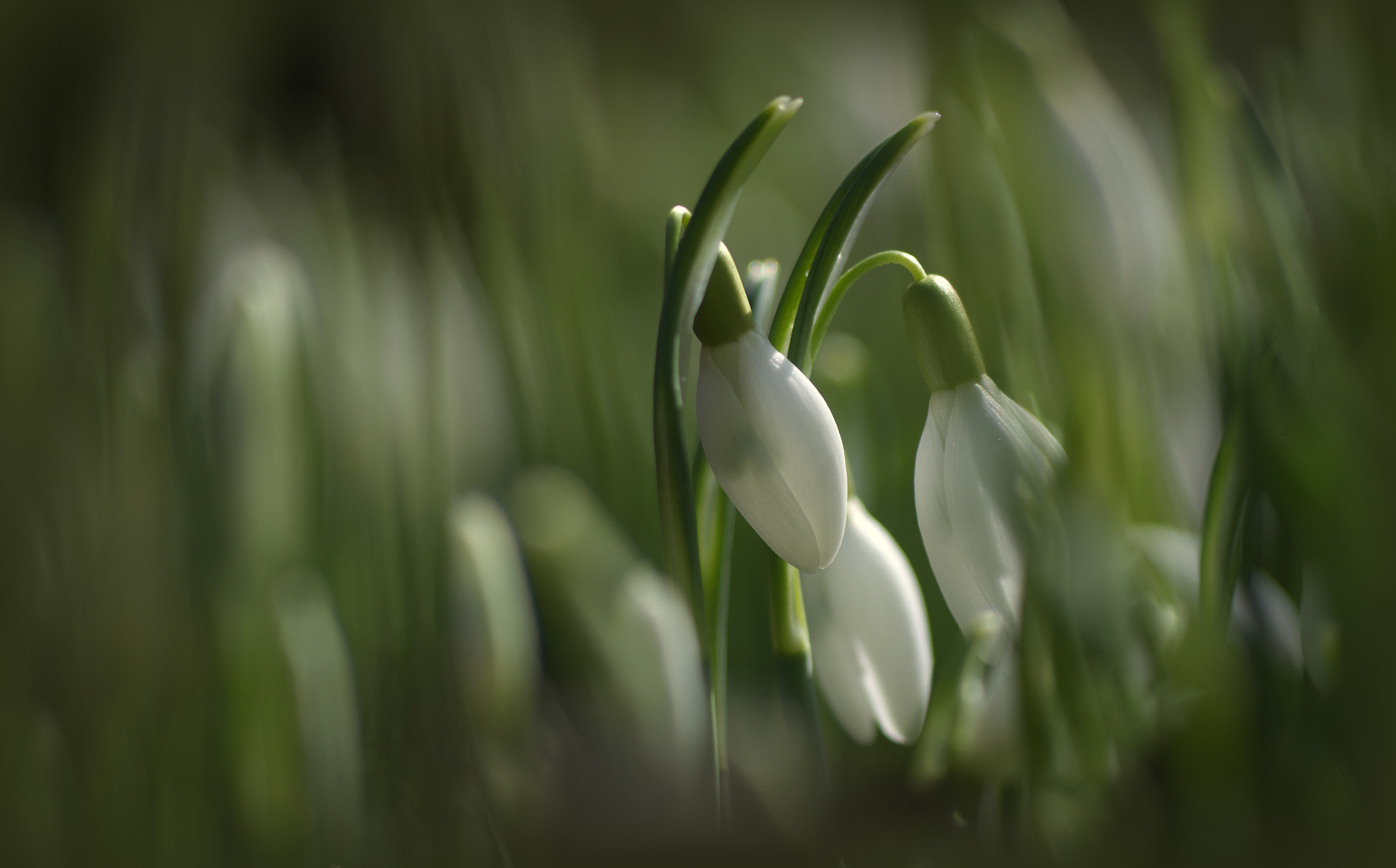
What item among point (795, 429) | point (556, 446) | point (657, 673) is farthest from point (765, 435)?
point (556, 446)

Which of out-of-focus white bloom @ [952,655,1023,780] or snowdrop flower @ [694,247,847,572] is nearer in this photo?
snowdrop flower @ [694,247,847,572]

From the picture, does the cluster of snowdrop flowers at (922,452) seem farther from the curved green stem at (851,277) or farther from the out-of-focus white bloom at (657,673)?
the out-of-focus white bloom at (657,673)

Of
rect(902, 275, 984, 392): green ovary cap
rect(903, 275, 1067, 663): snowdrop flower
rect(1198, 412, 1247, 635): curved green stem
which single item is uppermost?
rect(902, 275, 984, 392): green ovary cap

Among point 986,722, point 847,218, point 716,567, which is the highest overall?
point 847,218

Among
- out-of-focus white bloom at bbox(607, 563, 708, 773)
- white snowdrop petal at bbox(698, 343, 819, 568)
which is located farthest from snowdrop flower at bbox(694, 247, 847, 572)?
out-of-focus white bloom at bbox(607, 563, 708, 773)

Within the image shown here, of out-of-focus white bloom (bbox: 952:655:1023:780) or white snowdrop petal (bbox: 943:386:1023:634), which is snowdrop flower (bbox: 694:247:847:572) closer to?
white snowdrop petal (bbox: 943:386:1023:634)

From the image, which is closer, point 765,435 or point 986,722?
point 765,435

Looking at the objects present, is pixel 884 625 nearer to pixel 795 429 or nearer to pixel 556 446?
pixel 795 429
